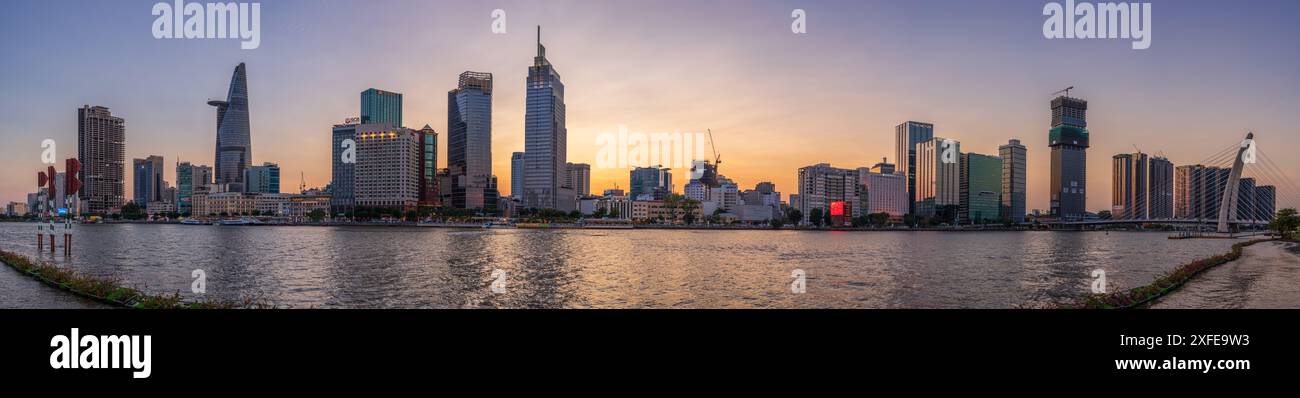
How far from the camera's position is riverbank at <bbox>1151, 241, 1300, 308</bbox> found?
23297 millimetres

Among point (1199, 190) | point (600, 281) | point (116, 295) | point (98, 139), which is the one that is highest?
point (98, 139)

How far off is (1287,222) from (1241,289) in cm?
8170

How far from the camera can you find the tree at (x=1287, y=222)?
269 ft

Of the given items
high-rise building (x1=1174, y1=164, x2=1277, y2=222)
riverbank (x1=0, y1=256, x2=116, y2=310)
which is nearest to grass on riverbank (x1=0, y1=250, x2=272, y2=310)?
riverbank (x1=0, y1=256, x2=116, y2=310)

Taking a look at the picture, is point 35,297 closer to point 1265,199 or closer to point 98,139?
point 98,139

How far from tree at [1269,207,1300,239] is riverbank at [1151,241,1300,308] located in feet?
191

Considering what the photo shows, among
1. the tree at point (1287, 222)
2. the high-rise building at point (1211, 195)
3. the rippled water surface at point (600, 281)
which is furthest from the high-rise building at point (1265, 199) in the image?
the rippled water surface at point (600, 281)

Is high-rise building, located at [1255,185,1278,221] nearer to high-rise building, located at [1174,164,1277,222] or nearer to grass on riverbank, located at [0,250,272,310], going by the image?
high-rise building, located at [1174,164,1277,222]

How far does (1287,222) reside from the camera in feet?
269

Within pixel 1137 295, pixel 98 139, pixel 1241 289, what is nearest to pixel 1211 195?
pixel 1241 289

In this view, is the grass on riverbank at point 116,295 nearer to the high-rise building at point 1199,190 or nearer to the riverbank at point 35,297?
the riverbank at point 35,297
